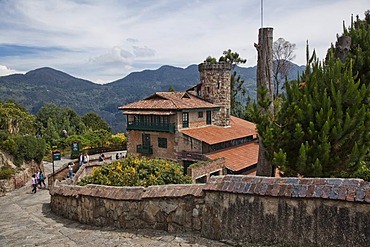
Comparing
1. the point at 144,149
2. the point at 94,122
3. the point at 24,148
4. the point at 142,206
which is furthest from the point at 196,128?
the point at 94,122

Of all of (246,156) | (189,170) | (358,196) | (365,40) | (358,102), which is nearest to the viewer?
(358,196)

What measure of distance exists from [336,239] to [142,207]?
3.99m

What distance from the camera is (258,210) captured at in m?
5.41

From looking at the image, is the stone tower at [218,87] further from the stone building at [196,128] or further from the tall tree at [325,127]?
the tall tree at [325,127]

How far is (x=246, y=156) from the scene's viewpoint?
2700 centimetres

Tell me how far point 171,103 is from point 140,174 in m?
19.5

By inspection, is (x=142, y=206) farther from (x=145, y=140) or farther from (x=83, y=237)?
(x=145, y=140)

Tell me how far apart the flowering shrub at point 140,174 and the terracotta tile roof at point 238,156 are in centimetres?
1413

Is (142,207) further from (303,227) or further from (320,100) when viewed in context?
(320,100)

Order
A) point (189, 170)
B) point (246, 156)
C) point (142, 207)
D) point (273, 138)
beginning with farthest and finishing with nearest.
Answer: point (246, 156), point (189, 170), point (273, 138), point (142, 207)

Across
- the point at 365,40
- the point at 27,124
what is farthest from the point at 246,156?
the point at 27,124

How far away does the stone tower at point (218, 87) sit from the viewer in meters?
32.9

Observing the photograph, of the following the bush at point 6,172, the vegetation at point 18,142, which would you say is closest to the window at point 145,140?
the vegetation at point 18,142

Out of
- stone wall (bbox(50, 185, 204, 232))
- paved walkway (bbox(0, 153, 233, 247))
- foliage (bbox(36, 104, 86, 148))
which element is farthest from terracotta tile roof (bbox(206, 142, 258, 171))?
foliage (bbox(36, 104, 86, 148))
